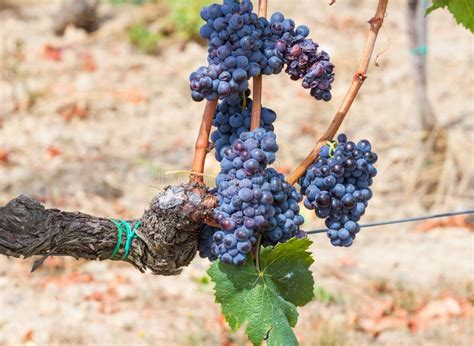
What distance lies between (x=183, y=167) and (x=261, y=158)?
3.66 m

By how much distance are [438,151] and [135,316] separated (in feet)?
7.80

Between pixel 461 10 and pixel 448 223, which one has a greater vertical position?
pixel 448 223

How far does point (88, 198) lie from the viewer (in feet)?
16.1

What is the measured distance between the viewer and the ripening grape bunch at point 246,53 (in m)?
1.80

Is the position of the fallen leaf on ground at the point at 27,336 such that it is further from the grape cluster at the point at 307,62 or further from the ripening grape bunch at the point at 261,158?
the grape cluster at the point at 307,62

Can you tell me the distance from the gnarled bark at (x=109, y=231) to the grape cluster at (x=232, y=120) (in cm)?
15

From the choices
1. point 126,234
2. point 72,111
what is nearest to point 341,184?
point 126,234

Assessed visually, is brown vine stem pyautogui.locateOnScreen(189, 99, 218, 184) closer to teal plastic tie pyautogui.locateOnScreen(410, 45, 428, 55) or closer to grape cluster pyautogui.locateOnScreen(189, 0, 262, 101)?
grape cluster pyautogui.locateOnScreen(189, 0, 262, 101)

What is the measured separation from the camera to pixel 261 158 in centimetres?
177

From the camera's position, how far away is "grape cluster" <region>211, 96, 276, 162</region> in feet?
6.35

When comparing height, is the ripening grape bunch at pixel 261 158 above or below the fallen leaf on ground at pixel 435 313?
below

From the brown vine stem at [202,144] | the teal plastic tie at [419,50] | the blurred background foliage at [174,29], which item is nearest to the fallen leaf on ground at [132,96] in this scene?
the blurred background foliage at [174,29]

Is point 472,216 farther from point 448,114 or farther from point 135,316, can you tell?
point 135,316

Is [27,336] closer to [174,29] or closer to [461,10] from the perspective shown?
[461,10]
